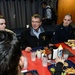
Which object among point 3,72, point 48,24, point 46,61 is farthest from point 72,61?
point 48,24

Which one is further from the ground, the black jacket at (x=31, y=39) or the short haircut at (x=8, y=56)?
the short haircut at (x=8, y=56)

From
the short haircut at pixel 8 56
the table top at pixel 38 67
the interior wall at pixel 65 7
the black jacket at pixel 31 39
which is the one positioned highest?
the interior wall at pixel 65 7

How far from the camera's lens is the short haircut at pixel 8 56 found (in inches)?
21.9

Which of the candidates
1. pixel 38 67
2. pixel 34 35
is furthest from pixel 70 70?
pixel 34 35

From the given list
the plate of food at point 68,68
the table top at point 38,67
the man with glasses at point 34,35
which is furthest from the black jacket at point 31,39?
the plate of food at point 68,68

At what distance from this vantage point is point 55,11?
415 centimetres

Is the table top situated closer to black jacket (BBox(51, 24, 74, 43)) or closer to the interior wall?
black jacket (BBox(51, 24, 74, 43))

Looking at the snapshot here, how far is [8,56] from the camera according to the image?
565 millimetres

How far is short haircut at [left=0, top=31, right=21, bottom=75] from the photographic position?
0.56 metres

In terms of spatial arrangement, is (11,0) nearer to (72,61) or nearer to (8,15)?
(8,15)

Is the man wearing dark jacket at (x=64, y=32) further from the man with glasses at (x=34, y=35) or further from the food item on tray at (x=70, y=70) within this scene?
the food item on tray at (x=70, y=70)

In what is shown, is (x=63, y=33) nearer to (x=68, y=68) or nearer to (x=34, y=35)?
(x=34, y=35)

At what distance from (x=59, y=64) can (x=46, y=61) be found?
Result: 0.28m

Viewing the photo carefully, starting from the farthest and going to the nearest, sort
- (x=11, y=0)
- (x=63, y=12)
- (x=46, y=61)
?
(x=63, y=12)
(x=11, y=0)
(x=46, y=61)
